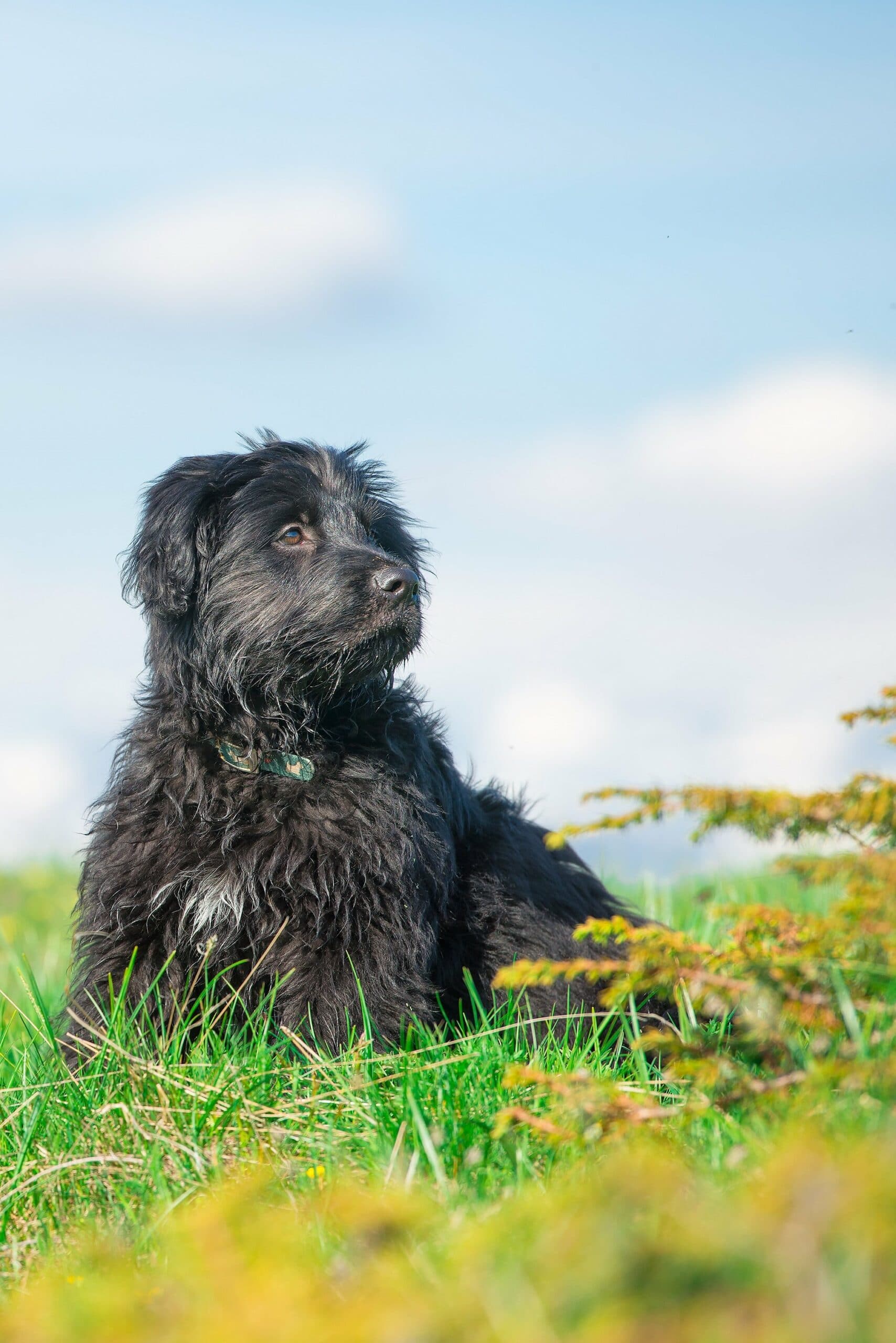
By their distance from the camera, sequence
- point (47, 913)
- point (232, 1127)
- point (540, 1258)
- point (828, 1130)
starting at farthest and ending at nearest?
point (47, 913)
point (232, 1127)
point (828, 1130)
point (540, 1258)

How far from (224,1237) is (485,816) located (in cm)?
322

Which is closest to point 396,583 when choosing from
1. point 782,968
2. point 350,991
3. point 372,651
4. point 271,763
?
point 372,651

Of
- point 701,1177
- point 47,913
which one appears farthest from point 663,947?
point 47,913

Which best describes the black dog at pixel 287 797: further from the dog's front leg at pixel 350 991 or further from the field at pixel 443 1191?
the field at pixel 443 1191

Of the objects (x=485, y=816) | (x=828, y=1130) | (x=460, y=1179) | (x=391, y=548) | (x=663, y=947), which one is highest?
(x=391, y=548)

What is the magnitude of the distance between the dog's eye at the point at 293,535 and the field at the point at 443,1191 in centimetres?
166

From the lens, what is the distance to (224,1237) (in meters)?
1.59

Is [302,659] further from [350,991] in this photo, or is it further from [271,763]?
[350,991]

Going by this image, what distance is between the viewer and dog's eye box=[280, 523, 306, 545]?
173 inches

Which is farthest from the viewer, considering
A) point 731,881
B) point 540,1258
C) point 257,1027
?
point 731,881

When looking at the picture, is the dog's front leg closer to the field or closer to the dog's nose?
the field

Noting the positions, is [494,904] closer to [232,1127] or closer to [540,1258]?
[232,1127]

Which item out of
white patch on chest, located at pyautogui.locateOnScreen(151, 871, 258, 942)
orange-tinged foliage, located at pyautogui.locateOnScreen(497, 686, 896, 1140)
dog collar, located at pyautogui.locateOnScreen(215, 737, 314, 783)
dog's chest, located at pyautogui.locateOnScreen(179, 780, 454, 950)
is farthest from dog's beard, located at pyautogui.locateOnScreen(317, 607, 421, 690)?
orange-tinged foliage, located at pyautogui.locateOnScreen(497, 686, 896, 1140)

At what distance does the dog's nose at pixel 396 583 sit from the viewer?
13.7 ft
